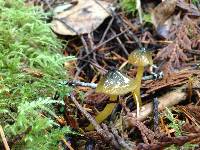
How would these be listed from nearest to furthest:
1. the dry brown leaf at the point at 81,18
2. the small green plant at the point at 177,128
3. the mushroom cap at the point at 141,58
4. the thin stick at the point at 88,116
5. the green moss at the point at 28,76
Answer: the small green plant at the point at 177,128 < the green moss at the point at 28,76 < the thin stick at the point at 88,116 < the mushroom cap at the point at 141,58 < the dry brown leaf at the point at 81,18

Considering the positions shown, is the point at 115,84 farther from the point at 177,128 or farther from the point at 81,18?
the point at 81,18

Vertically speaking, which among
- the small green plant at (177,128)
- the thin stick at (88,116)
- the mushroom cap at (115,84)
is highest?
the mushroom cap at (115,84)

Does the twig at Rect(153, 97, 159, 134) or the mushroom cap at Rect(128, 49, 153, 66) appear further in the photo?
the mushroom cap at Rect(128, 49, 153, 66)

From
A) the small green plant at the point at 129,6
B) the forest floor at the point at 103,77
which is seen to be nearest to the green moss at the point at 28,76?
the forest floor at the point at 103,77

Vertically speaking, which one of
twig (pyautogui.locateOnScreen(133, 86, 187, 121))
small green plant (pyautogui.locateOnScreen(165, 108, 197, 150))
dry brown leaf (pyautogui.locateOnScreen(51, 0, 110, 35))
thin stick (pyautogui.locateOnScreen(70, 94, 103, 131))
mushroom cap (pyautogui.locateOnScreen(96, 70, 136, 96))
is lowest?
twig (pyautogui.locateOnScreen(133, 86, 187, 121))

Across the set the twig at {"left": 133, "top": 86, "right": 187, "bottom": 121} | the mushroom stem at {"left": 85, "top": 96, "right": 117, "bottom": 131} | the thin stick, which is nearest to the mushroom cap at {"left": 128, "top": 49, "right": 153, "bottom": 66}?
the twig at {"left": 133, "top": 86, "right": 187, "bottom": 121}

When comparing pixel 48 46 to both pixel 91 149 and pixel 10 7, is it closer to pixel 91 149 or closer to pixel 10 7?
pixel 10 7

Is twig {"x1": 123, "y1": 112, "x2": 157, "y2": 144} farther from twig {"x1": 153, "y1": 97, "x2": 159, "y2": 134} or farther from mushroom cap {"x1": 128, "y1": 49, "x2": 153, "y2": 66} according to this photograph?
mushroom cap {"x1": 128, "y1": 49, "x2": 153, "y2": 66}

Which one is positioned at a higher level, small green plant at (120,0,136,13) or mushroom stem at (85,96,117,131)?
small green plant at (120,0,136,13)

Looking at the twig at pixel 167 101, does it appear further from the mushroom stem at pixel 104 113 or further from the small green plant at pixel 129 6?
the small green plant at pixel 129 6
